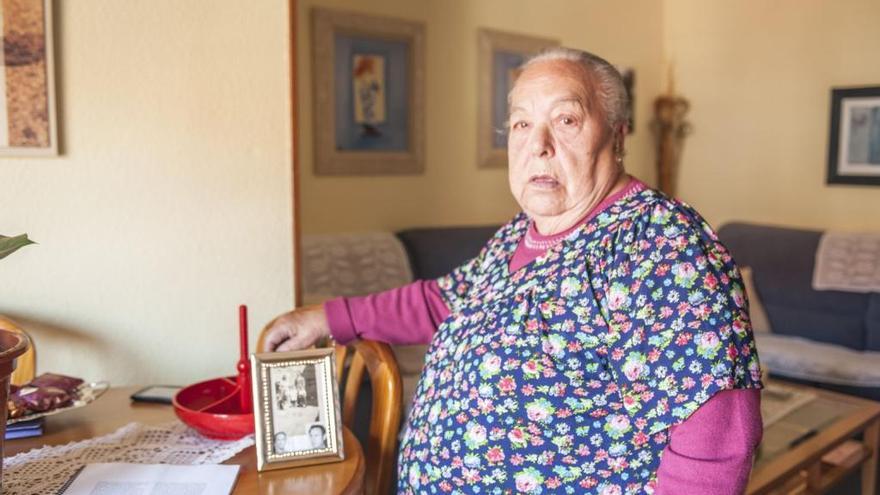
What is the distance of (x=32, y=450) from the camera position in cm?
127

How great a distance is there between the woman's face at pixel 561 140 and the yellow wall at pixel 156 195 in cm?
62

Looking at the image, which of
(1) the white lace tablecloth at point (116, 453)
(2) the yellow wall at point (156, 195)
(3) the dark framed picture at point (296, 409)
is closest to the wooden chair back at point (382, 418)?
(3) the dark framed picture at point (296, 409)

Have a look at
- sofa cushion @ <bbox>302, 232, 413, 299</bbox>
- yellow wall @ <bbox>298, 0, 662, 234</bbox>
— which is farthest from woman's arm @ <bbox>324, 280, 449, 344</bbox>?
yellow wall @ <bbox>298, 0, 662, 234</bbox>

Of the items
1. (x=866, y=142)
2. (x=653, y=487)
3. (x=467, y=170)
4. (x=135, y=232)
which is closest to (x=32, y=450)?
(x=135, y=232)

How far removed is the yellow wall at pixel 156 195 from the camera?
4.93ft

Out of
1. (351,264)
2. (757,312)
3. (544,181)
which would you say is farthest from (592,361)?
(757,312)

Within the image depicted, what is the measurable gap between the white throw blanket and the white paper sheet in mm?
3243

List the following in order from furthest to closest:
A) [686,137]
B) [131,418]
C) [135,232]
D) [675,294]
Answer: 1. [686,137]
2. [135,232]
3. [131,418]
4. [675,294]

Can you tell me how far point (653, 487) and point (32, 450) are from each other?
3.21 ft

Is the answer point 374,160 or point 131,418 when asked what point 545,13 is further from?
point 131,418

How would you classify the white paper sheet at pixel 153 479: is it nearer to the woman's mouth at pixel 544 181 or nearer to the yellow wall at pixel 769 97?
the woman's mouth at pixel 544 181

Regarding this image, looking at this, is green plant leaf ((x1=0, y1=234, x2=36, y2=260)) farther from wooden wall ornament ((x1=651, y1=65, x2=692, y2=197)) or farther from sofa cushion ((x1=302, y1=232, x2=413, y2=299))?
wooden wall ornament ((x1=651, y1=65, x2=692, y2=197))

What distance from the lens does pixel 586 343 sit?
1171 millimetres

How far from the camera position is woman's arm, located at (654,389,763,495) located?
103 cm
